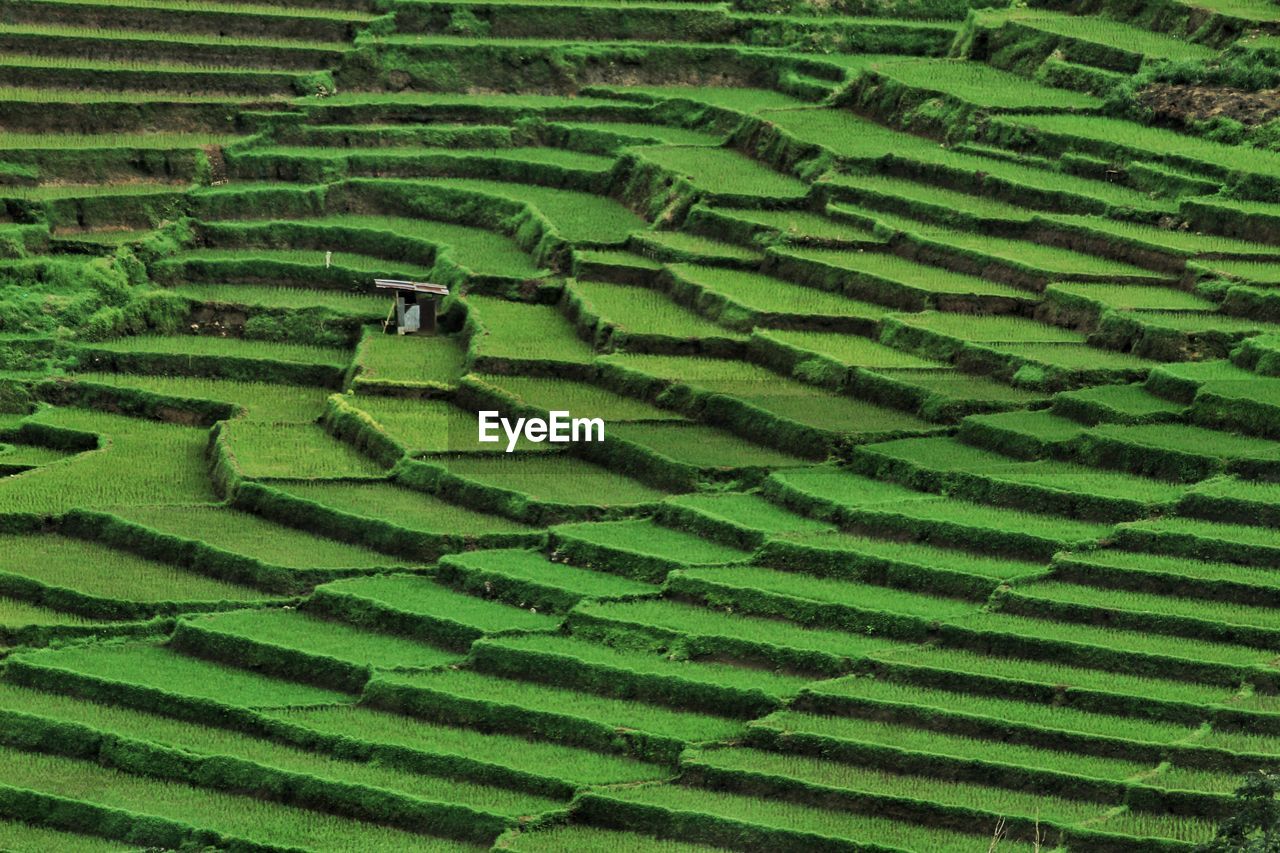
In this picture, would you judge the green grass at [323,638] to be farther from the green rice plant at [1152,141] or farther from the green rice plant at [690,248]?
the green rice plant at [1152,141]

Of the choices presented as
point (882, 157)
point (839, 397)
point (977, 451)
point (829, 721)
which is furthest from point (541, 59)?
point (829, 721)

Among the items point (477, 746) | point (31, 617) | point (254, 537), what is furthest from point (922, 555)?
point (31, 617)

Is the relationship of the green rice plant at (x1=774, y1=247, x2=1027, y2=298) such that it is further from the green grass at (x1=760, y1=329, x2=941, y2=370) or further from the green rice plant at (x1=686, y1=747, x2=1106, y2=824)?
the green rice plant at (x1=686, y1=747, x2=1106, y2=824)

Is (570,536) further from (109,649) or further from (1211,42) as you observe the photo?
(1211,42)

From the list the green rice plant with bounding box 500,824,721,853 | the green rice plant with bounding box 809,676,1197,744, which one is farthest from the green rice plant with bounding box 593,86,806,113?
the green rice plant with bounding box 500,824,721,853

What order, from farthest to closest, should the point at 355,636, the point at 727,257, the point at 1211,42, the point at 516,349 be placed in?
1. the point at 1211,42
2. the point at 727,257
3. the point at 516,349
4. the point at 355,636

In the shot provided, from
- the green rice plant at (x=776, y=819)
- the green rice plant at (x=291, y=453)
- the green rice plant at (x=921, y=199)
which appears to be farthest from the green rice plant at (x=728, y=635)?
the green rice plant at (x=921, y=199)
